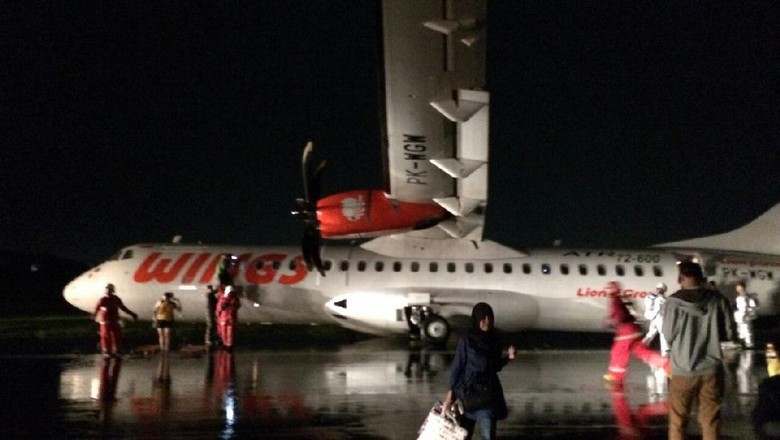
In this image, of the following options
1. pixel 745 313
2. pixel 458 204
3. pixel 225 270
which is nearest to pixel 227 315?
pixel 225 270

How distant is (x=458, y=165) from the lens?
14.9 m

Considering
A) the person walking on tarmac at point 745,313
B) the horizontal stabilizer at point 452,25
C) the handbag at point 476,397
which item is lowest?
the handbag at point 476,397

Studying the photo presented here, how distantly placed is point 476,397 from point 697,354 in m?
2.06

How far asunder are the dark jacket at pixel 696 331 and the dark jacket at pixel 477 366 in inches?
63.8

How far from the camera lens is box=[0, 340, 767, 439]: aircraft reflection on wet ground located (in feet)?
32.2

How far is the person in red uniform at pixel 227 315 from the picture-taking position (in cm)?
1903

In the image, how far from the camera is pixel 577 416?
1076 cm

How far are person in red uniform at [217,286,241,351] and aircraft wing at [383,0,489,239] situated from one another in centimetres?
515

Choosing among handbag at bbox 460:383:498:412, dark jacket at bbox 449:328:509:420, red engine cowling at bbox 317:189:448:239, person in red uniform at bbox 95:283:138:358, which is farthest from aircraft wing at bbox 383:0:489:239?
person in red uniform at bbox 95:283:138:358

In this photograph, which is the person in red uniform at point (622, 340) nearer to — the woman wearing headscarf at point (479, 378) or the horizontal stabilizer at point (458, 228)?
the horizontal stabilizer at point (458, 228)

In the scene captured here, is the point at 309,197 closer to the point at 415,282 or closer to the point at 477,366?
the point at 415,282

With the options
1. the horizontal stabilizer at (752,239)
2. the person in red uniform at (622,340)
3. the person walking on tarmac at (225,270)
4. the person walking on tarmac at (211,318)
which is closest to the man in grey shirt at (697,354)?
the person in red uniform at (622,340)

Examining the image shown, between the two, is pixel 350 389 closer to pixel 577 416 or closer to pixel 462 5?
pixel 577 416

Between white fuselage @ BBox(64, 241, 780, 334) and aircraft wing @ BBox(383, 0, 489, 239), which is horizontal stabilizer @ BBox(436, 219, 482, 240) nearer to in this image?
aircraft wing @ BBox(383, 0, 489, 239)
